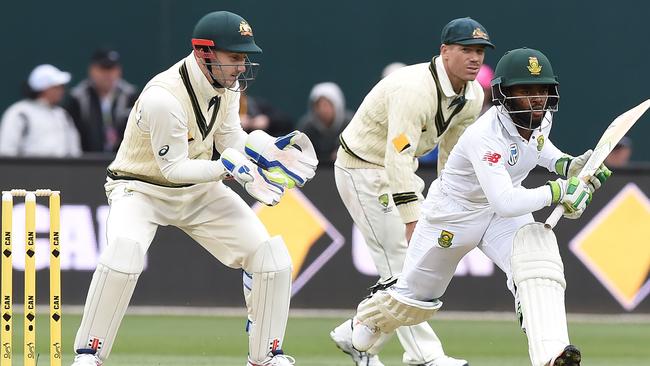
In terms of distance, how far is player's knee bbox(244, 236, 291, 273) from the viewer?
6305 millimetres

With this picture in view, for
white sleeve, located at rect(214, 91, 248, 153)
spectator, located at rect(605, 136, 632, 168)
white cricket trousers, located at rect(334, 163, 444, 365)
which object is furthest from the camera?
spectator, located at rect(605, 136, 632, 168)

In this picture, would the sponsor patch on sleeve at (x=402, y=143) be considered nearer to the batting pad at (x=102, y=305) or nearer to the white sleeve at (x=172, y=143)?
the white sleeve at (x=172, y=143)

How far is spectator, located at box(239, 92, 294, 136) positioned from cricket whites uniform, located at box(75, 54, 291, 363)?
426 cm

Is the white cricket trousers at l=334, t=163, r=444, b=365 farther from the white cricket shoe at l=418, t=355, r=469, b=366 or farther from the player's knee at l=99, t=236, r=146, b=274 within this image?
the player's knee at l=99, t=236, r=146, b=274

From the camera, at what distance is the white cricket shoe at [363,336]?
664 centimetres

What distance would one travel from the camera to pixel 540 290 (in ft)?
18.5

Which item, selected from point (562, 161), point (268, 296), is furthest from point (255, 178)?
point (562, 161)

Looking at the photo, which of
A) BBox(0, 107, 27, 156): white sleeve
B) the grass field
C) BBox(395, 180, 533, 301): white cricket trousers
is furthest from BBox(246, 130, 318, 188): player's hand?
BBox(0, 107, 27, 156): white sleeve

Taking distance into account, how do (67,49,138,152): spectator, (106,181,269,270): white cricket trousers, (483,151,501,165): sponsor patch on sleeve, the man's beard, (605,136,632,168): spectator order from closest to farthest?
(483,151,501,165): sponsor patch on sleeve
the man's beard
(106,181,269,270): white cricket trousers
(67,49,138,152): spectator
(605,136,632,168): spectator

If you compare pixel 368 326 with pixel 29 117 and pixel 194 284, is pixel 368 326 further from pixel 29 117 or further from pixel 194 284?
pixel 29 117

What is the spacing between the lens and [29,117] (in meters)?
10.1

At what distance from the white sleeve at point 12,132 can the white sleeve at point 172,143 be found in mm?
4246

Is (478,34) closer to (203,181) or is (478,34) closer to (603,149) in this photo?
(603,149)

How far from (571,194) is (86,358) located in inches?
85.9
